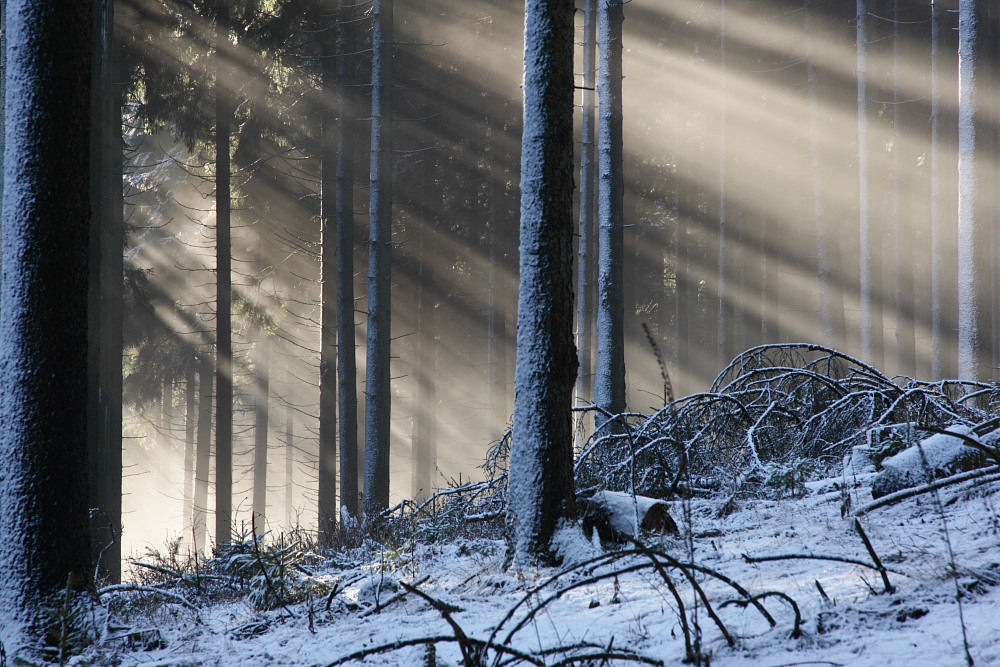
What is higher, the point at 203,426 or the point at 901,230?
the point at 901,230

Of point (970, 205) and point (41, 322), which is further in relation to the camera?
point (970, 205)

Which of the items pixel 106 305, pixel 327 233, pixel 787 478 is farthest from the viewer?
pixel 327 233

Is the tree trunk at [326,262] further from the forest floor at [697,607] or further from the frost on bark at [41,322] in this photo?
the frost on bark at [41,322]

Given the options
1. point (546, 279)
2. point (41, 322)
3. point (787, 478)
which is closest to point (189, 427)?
point (41, 322)

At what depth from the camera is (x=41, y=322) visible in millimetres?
3768

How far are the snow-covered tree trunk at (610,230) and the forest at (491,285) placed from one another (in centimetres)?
6

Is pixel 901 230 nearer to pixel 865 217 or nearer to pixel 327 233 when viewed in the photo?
pixel 865 217

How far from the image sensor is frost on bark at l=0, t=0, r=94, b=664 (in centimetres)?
368

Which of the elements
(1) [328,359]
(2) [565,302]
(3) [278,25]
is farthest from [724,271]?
(2) [565,302]

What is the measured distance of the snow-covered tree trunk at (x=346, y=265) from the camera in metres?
14.3

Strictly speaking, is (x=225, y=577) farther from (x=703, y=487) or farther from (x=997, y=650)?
(x=997, y=650)

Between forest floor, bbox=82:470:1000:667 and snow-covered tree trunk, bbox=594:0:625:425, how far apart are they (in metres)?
5.06

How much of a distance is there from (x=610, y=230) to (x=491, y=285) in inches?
516

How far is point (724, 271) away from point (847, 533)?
21.0 meters
